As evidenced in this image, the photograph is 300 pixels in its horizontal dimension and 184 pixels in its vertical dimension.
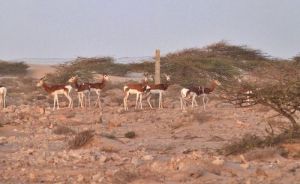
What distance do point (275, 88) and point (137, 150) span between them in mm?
3195

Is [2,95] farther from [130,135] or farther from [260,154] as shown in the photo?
[260,154]

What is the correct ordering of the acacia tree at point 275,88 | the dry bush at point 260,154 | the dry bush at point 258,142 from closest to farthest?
the dry bush at point 260,154 < the dry bush at point 258,142 < the acacia tree at point 275,88

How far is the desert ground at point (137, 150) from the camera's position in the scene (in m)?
10.7

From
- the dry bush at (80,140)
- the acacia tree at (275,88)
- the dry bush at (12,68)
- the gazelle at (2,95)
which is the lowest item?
the dry bush at (12,68)

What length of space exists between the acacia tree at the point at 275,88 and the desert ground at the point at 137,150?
1.00 metres

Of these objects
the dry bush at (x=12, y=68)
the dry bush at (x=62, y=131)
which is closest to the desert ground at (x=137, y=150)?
the dry bush at (x=62, y=131)

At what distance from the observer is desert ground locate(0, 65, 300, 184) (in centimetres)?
1066

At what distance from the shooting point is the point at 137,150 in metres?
14.7

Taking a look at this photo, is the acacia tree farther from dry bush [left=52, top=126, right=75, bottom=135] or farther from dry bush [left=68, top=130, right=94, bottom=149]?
dry bush [left=52, top=126, right=75, bottom=135]

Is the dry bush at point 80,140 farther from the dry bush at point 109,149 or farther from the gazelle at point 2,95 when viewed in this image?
the gazelle at point 2,95

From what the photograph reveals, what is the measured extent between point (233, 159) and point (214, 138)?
477cm

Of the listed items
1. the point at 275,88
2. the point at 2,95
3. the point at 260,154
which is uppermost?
the point at 275,88

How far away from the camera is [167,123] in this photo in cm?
2216

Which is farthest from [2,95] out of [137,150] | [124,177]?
[124,177]
